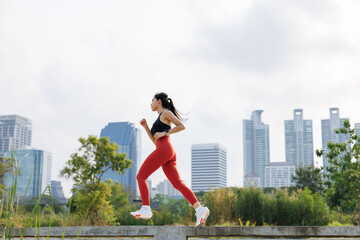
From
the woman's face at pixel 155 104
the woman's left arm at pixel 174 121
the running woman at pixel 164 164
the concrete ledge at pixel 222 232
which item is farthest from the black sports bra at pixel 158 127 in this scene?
the concrete ledge at pixel 222 232

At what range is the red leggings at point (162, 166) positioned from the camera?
5.72 m

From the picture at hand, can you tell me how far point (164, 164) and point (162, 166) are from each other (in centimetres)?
6

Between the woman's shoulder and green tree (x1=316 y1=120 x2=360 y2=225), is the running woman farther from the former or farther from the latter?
green tree (x1=316 y1=120 x2=360 y2=225)

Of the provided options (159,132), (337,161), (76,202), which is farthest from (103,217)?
(159,132)

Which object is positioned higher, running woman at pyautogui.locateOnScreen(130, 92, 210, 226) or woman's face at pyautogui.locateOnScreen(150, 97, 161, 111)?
woman's face at pyautogui.locateOnScreen(150, 97, 161, 111)

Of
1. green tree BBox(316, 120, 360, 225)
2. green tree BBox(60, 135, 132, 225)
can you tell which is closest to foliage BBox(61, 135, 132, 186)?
green tree BBox(60, 135, 132, 225)

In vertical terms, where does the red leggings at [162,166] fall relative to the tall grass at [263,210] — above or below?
above

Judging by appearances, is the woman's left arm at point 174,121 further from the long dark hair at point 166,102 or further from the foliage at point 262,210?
the foliage at point 262,210

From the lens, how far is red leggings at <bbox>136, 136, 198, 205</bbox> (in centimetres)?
572

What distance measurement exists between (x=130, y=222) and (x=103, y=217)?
1.91 metres

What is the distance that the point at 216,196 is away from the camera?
1225 cm

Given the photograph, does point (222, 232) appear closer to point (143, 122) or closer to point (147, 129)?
point (147, 129)

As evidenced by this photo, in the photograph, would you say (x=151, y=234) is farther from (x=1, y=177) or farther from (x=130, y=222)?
(x=1, y=177)

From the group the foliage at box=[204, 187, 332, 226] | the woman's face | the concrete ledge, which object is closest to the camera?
the concrete ledge
